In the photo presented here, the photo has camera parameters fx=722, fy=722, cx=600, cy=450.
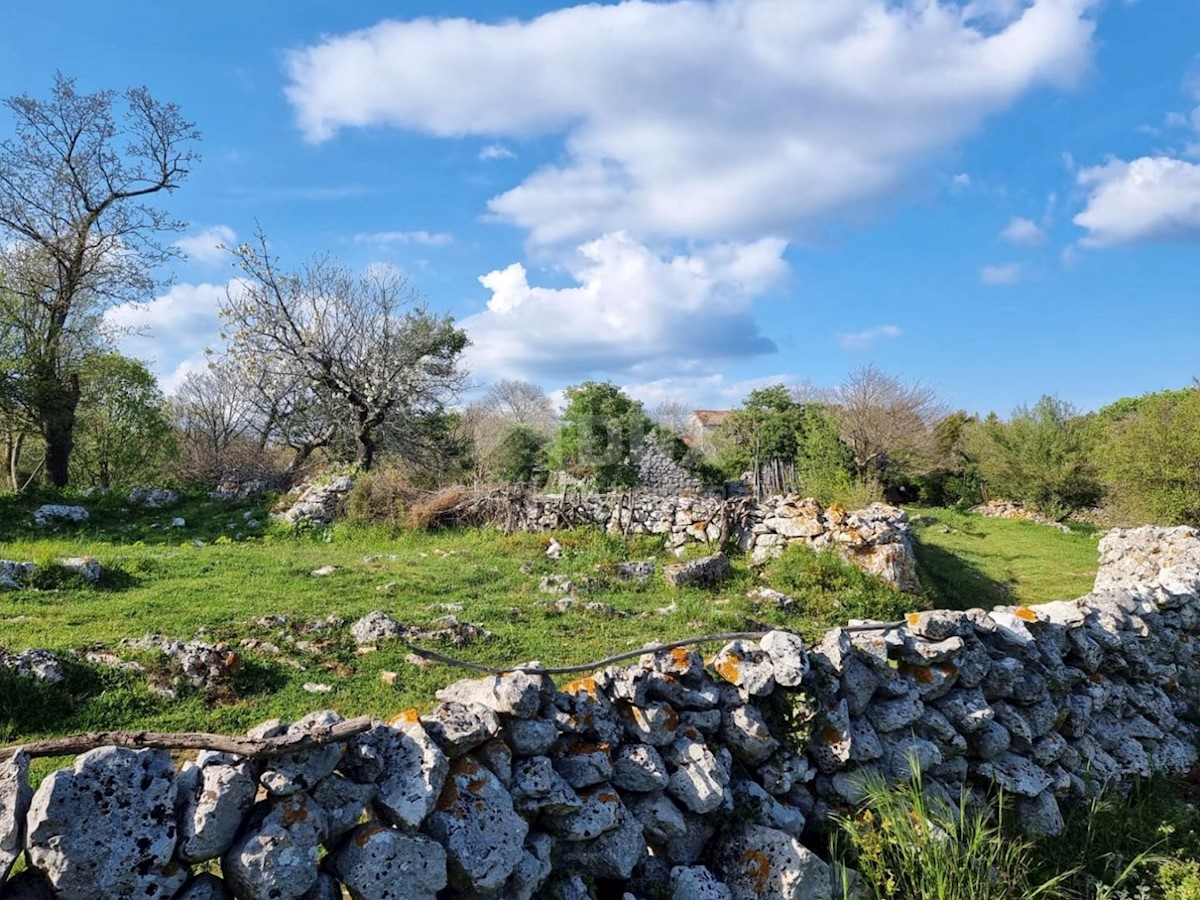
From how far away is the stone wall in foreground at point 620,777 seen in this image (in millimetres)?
2451

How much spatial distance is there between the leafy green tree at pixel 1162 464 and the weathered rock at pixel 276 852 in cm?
2055

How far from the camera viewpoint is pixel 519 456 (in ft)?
93.1

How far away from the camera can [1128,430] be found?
18953 mm

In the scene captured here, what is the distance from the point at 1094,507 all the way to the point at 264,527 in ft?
91.7

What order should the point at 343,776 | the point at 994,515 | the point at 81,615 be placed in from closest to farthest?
the point at 343,776
the point at 81,615
the point at 994,515

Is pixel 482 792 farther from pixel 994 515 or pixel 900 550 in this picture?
pixel 994 515

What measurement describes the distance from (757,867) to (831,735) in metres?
0.90

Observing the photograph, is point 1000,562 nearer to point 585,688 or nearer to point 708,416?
point 585,688

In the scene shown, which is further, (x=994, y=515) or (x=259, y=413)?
(x=994, y=515)

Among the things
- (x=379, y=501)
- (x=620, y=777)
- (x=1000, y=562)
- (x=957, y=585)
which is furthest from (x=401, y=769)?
(x=1000, y=562)

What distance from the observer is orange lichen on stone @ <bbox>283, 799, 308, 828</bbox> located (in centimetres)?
260

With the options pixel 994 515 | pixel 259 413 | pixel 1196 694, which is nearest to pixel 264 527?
pixel 259 413

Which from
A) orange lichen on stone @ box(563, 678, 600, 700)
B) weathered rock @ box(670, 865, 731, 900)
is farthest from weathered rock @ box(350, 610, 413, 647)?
weathered rock @ box(670, 865, 731, 900)

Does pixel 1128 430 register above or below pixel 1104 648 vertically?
above
